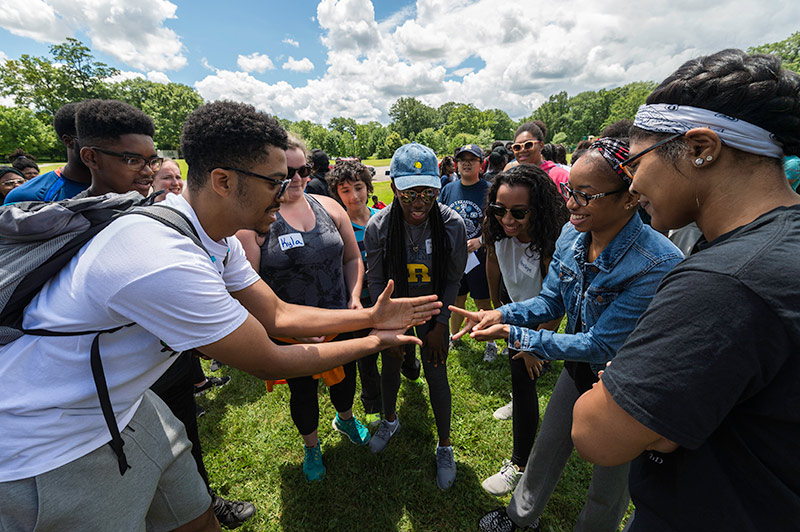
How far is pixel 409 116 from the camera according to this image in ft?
290

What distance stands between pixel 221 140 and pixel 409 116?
94.8 metres

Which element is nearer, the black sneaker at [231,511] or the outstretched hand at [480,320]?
the outstretched hand at [480,320]

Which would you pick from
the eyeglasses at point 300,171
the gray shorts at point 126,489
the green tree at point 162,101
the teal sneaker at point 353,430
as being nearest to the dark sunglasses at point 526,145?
Answer: the eyeglasses at point 300,171

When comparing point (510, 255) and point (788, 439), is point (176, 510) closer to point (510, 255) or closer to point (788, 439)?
point (788, 439)

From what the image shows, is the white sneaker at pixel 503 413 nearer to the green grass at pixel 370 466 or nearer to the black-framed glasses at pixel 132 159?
the green grass at pixel 370 466

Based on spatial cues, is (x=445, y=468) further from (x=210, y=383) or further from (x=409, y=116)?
(x=409, y=116)

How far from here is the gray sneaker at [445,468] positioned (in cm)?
302

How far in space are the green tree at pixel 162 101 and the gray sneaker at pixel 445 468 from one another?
71539 millimetres

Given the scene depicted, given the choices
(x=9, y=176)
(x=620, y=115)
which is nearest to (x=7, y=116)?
(x=9, y=176)

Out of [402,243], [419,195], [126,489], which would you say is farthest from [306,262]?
[126,489]

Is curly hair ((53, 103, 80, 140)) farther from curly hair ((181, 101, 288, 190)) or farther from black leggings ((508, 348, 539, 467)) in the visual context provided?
black leggings ((508, 348, 539, 467))

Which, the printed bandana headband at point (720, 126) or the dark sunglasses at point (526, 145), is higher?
the printed bandana headband at point (720, 126)

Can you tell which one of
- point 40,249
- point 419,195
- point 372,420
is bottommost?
point 372,420

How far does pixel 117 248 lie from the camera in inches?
51.5
